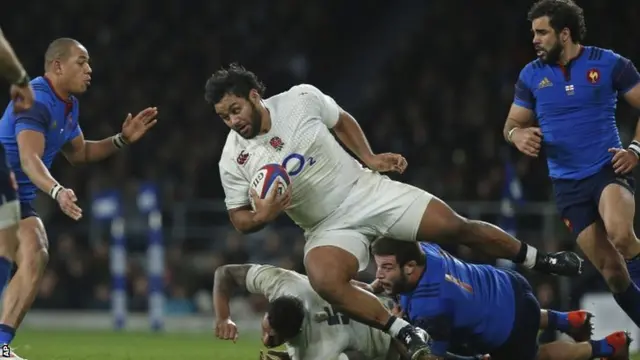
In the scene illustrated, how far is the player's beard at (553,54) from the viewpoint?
27.7ft

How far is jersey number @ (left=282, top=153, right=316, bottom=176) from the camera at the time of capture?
785 cm

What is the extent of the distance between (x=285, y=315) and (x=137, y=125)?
2.63 meters

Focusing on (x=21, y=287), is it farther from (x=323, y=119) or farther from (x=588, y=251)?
(x=588, y=251)

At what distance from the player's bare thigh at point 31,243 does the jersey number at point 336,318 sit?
6.47ft

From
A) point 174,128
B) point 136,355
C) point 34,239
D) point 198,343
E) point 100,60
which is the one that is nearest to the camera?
point 34,239

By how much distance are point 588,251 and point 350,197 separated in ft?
5.86

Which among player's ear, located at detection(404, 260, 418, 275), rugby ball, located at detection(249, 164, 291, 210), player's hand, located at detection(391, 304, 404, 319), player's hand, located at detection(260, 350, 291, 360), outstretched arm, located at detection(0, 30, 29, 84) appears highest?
outstretched arm, located at detection(0, 30, 29, 84)

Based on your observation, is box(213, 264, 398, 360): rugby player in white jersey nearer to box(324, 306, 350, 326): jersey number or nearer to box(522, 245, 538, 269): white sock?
box(324, 306, 350, 326): jersey number

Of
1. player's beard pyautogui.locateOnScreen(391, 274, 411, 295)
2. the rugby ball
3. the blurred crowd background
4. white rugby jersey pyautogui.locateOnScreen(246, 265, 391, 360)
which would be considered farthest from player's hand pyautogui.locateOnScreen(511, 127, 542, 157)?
the blurred crowd background

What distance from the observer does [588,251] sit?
859 cm

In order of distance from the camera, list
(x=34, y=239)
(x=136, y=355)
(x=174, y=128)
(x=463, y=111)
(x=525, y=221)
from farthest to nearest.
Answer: (x=174, y=128) → (x=463, y=111) → (x=525, y=221) → (x=136, y=355) → (x=34, y=239)

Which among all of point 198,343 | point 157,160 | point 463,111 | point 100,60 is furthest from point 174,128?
point 198,343

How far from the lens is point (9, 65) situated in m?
6.39

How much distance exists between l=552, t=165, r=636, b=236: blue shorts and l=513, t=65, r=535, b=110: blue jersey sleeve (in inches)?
22.7
